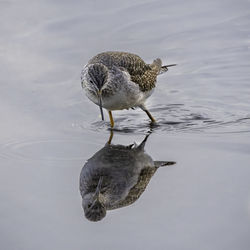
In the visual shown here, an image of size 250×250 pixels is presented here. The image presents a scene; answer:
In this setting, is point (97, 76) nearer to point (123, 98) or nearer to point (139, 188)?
point (123, 98)

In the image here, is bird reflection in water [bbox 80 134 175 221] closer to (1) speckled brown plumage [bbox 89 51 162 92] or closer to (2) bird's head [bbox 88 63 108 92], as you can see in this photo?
(2) bird's head [bbox 88 63 108 92]

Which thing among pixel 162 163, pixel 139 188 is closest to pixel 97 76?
pixel 162 163

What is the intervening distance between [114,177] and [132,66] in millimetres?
2796

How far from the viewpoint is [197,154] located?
7.77 meters

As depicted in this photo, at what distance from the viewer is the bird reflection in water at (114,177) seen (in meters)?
6.62

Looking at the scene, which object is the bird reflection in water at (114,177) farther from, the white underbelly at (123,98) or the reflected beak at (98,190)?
the white underbelly at (123,98)

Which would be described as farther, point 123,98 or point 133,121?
point 133,121

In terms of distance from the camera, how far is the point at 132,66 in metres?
9.55

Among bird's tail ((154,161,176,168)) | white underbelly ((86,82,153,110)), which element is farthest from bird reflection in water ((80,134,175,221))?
white underbelly ((86,82,153,110))

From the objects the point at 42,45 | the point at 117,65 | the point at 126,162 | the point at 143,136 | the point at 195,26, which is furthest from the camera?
the point at 195,26

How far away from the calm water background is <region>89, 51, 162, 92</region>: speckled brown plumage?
498 mm

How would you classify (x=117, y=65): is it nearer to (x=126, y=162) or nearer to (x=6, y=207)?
(x=126, y=162)

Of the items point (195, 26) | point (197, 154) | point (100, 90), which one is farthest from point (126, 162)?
point (195, 26)

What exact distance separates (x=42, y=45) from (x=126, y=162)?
465 cm
